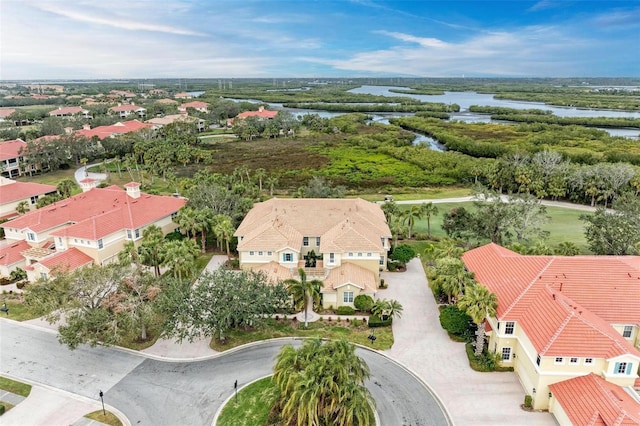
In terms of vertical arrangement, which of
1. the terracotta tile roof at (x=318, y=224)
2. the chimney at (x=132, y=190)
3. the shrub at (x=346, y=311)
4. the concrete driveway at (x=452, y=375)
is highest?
the chimney at (x=132, y=190)

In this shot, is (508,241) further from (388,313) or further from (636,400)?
(636,400)

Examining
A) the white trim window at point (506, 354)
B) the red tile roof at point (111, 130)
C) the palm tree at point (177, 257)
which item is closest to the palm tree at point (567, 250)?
the white trim window at point (506, 354)

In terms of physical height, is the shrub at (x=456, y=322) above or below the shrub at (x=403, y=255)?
below

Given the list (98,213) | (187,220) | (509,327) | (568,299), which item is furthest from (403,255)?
(98,213)

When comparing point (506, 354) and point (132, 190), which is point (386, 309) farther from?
point (132, 190)

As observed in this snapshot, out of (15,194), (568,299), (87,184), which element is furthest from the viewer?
(15,194)

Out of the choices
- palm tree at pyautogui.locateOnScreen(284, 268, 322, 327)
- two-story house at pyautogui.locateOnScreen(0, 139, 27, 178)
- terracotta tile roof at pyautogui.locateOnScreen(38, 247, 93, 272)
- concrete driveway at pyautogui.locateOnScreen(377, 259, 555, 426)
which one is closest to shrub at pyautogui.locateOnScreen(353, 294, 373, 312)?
concrete driveway at pyautogui.locateOnScreen(377, 259, 555, 426)

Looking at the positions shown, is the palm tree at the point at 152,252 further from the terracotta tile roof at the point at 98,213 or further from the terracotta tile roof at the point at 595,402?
the terracotta tile roof at the point at 595,402
